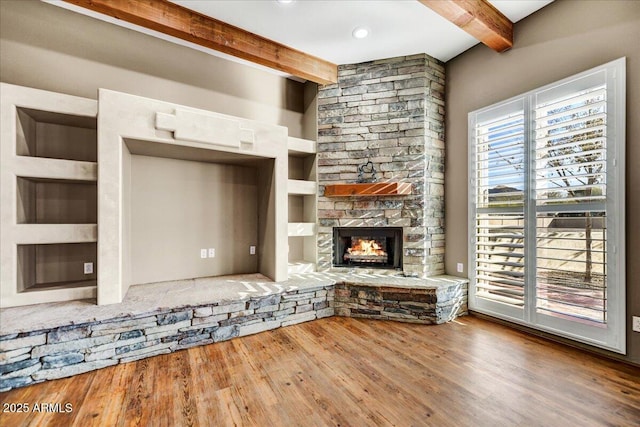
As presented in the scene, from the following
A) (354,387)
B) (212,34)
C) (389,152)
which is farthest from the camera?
(389,152)

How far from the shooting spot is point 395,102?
3730mm

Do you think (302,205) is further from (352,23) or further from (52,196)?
(52,196)

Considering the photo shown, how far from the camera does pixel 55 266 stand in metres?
2.89

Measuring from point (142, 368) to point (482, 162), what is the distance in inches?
159

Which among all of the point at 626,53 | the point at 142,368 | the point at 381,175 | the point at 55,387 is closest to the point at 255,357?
the point at 142,368

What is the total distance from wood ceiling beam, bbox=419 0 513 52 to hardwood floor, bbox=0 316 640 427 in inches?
122

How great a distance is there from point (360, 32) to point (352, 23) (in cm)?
16

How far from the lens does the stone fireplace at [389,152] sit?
366 centimetres

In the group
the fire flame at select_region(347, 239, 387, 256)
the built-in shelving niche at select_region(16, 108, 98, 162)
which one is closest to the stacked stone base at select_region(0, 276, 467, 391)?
the fire flame at select_region(347, 239, 387, 256)

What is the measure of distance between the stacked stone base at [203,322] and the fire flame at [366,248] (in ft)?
1.78

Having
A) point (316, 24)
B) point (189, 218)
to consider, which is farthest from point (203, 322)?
point (316, 24)

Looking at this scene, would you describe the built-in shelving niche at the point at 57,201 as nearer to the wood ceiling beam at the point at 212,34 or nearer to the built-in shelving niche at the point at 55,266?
the built-in shelving niche at the point at 55,266

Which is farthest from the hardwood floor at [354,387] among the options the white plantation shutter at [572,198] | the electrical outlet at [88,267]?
the electrical outlet at [88,267]

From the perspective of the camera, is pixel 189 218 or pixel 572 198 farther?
pixel 189 218
